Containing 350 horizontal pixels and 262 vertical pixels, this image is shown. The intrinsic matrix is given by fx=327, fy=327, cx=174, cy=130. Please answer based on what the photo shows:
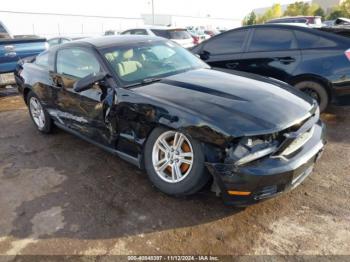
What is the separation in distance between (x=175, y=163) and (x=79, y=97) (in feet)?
5.28

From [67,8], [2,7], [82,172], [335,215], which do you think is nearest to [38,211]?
[82,172]

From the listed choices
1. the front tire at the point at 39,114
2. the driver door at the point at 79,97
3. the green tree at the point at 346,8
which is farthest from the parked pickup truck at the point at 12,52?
the green tree at the point at 346,8

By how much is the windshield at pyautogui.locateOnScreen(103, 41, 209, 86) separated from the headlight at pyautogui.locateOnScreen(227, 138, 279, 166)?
4.83 feet

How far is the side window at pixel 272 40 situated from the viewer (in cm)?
536

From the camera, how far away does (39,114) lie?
5262mm

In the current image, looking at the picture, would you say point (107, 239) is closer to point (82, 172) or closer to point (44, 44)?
point (82, 172)

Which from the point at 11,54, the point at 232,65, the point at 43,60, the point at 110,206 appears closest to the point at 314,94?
the point at 232,65

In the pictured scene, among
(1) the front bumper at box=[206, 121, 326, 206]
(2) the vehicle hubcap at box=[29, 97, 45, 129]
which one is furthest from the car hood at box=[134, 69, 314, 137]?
(2) the vehicle hubcap at box=[29, 97, 45, 129]

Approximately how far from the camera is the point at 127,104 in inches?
132

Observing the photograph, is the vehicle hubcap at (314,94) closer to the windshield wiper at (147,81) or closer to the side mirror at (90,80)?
the windshield wiper at (147,81)

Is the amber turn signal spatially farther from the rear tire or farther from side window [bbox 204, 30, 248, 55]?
side window [bbox 204, 30, 248, 55]

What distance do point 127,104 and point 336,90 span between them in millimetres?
3295

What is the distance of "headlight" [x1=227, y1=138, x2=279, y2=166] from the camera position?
263 centimetres

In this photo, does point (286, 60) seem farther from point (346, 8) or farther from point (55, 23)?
point (346, 8)
